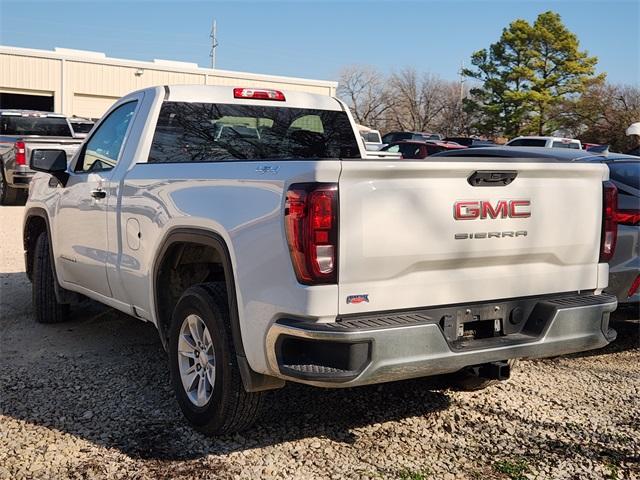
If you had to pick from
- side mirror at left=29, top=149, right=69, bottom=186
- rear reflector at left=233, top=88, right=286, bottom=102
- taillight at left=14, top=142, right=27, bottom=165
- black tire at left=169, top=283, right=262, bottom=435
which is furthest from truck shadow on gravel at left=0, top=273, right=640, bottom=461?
taillight at left=14, top=142, right=27, bottom=165

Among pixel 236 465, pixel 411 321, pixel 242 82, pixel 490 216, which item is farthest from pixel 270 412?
pixel 242 82

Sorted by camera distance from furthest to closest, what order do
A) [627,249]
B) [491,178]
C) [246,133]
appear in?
[627,249] → [246,133] → [491,178]

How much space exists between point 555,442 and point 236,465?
5.70ft

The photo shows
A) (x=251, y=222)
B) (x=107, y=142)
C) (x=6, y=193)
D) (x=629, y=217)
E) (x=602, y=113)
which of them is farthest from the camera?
(x=602, y=113)

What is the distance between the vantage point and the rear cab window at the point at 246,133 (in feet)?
15.8

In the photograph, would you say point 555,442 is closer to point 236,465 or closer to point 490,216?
point 490,216

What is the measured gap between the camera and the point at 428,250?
131 inches

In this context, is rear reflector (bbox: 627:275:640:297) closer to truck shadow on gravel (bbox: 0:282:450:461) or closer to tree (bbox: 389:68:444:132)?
truck shadow on gravel (bbox: 0:282:450:461)

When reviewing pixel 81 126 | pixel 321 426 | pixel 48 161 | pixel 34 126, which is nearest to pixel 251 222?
pixel 321 426

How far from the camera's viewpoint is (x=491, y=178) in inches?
137

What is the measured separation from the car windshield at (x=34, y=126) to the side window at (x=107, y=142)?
423 inches

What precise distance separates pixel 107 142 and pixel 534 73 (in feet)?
151

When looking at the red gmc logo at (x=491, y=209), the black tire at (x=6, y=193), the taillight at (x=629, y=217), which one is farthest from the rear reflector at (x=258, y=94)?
the black tire at (x=6, y=193)

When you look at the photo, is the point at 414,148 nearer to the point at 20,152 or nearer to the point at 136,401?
the point at 20,152
